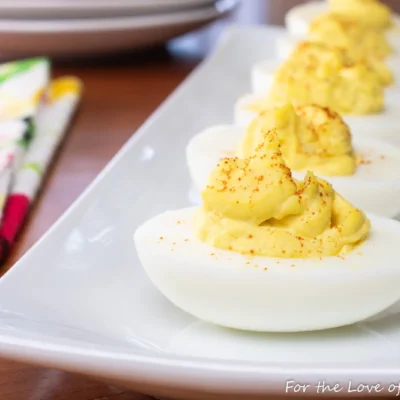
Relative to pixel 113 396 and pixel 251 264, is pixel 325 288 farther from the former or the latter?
pixel 113 396

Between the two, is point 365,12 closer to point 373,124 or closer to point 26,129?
point 373,124

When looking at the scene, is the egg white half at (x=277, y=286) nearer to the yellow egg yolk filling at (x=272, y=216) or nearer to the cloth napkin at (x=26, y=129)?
the yellow egg yolk filling at (x=272, y=216)

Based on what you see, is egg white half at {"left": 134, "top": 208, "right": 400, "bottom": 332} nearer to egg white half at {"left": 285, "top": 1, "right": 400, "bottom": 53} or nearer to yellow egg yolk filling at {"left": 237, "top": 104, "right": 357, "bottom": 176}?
yellow egg yolk filling at {"left": 237, "top": 104, "right": 357, "bottom": 176}

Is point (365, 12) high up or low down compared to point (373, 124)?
down

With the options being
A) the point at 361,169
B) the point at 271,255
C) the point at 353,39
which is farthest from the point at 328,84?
the point at 271,255

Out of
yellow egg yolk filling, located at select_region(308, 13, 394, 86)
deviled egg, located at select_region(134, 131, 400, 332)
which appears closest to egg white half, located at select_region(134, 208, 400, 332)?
deviled egg, located at select_region(134, 131, 400, 332)

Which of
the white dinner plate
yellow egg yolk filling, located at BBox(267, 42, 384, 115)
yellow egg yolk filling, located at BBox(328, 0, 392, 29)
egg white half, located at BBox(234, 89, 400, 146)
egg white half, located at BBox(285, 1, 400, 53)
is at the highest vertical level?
yellow egg yolk filling, located at BBox(267, 42, 384, 115)

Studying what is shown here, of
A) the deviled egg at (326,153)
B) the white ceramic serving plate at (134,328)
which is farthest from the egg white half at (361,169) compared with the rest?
the white ceramic serving plate at (134,328)
